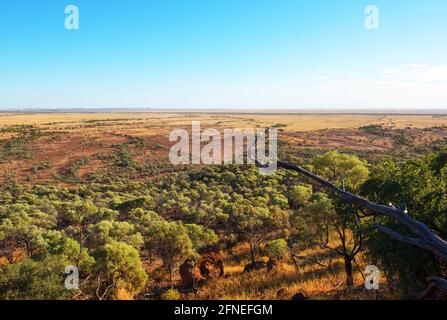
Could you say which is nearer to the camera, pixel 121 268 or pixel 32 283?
pixel 32 283

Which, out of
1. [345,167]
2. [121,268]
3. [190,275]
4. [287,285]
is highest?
[345,167]

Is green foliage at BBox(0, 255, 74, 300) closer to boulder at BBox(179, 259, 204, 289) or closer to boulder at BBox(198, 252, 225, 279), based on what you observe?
boulder at BBox(179, 259, 204, 289)

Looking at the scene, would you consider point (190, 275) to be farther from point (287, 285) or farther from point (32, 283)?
point (32, 283)

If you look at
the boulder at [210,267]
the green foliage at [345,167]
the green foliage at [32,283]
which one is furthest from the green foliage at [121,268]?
the green foliage at [345,167]

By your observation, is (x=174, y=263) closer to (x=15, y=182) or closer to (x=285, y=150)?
(x=15, y=182)

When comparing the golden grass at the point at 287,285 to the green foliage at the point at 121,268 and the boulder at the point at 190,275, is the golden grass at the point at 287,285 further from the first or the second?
the green foliage at the point at 121,268

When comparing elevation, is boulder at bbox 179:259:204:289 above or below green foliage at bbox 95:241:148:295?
below

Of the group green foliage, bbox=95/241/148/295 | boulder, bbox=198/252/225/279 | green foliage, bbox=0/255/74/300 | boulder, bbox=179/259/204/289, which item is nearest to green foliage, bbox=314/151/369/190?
boulder, bbox=198/252/225/279

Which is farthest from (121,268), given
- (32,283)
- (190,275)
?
(190,275)

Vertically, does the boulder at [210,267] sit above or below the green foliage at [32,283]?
below
